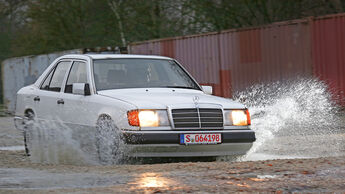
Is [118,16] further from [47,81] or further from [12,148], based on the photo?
[47,81]

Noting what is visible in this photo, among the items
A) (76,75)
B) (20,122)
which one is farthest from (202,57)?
(76,75)

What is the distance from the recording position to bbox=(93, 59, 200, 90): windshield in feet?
29.6

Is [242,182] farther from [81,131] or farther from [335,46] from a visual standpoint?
[335,46]

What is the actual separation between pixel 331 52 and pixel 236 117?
10.5 meters

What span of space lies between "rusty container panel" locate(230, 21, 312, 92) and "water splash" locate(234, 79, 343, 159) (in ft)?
1.02

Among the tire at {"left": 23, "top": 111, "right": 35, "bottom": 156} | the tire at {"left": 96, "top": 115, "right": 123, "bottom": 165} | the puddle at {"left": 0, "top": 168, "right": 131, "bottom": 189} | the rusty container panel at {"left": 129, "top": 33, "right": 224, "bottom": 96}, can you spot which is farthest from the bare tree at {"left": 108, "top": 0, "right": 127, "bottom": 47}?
the puddle at {"left": 0, "top": 168, "right": 131, "bottom": 189}

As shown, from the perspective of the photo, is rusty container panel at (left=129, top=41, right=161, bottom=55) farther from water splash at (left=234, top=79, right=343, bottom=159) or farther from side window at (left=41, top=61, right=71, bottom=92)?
side window at (left=41, top=61, right=71, bottom=92)

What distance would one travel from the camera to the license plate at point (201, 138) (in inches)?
309

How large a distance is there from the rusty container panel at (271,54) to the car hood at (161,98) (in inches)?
423

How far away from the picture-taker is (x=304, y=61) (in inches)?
759

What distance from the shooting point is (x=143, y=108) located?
7820 mm

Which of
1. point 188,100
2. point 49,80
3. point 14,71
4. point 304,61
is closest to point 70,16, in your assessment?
point 14,71

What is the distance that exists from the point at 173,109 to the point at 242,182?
6.52 ft

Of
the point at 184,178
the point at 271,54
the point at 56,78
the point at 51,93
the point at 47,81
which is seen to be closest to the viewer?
the point at 184,178
